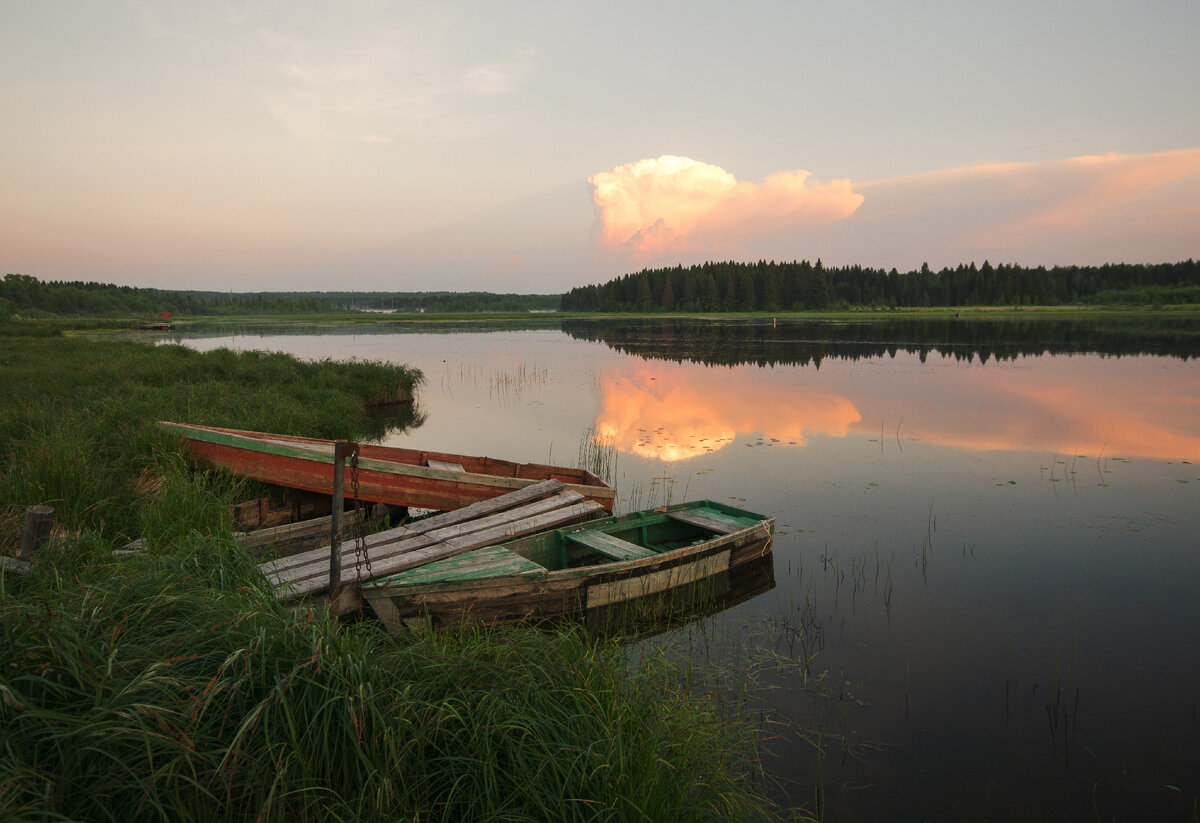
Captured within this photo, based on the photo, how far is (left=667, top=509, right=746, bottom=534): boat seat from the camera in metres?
8.88

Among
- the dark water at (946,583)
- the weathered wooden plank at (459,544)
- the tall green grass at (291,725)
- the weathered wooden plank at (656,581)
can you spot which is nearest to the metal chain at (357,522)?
the weathered wooden plank at (459,544)

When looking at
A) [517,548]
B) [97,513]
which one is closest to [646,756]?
[517,548]

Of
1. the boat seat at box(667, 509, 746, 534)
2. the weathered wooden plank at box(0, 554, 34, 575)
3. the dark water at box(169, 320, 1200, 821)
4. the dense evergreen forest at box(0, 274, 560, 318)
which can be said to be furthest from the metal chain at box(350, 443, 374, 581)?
the dense evergreen forest at box(0, 274, 560, 318)

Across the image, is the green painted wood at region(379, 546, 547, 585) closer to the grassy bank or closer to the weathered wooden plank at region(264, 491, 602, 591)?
the weathered wooden plank at region(264, 491, 602, 591)

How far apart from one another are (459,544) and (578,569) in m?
1.52

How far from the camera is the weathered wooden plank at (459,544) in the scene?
19.8ft

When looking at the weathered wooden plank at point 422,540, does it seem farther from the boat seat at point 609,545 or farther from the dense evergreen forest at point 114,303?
the dense evergreen forest at point 114,303

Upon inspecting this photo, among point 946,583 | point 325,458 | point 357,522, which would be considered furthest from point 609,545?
point 946,583

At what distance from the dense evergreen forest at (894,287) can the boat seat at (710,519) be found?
124380mm

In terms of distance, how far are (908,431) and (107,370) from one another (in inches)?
840

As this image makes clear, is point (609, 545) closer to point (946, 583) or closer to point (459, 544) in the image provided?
point (459, 544)

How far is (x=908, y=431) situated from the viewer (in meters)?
17.9

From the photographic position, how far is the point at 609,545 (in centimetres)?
789

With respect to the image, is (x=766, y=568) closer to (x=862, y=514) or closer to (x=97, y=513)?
(x=862, y=514)
